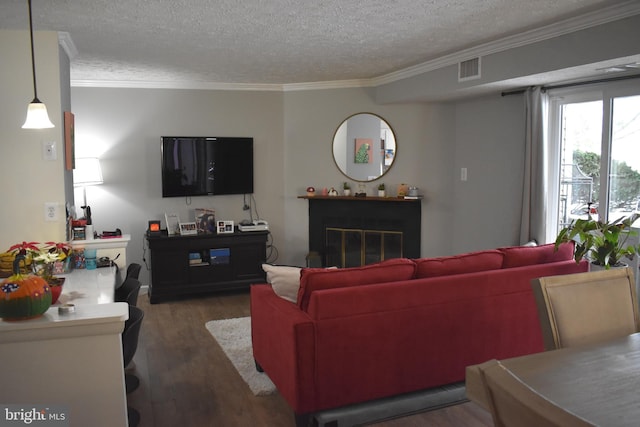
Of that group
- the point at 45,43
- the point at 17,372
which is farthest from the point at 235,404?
the point at 45,43

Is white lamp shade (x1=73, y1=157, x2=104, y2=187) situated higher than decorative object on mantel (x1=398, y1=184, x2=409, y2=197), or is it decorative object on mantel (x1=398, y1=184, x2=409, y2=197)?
white lamp shade (x1=73, y1=157, x2=104, y2=187)

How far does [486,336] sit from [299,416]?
4.16ft

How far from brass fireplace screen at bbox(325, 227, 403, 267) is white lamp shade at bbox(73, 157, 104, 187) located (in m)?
2.73

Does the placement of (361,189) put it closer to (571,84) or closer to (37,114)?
(571,84)

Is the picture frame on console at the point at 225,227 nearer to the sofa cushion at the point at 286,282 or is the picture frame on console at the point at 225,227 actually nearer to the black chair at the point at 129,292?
the black chair at the point at 129,292

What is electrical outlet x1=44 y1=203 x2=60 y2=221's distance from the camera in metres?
4.07

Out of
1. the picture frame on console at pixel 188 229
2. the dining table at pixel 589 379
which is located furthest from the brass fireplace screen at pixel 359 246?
the dining table at pixel 589 379

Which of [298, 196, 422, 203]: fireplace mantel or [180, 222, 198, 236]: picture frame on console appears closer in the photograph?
[180, 222, 198, 236]: picture frame on console

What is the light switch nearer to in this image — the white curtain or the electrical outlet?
the electrical outlet

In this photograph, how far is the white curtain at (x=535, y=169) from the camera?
487 centimetres

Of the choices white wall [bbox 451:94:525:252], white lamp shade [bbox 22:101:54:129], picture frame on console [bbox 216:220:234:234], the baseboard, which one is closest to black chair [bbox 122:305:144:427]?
the baseboard

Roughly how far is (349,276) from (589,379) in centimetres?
155

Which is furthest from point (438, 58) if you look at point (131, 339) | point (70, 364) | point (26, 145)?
point (70, 364)

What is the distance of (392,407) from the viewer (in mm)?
3158
